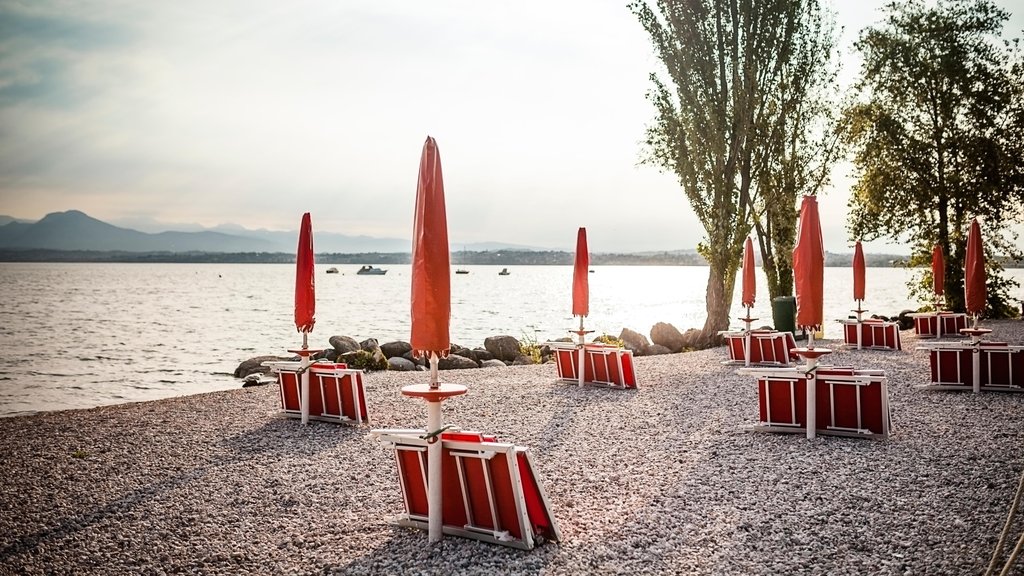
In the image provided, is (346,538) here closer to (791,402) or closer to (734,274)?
(791,402)

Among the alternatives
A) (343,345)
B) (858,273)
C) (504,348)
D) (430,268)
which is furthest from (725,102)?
(430,268)

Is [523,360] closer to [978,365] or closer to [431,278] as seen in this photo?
[978,365]

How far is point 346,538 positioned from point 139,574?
1.51 m

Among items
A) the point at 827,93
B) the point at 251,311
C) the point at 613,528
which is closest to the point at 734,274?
the point at 827,93

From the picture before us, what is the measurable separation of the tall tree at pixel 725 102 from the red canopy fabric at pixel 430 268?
17.8 m

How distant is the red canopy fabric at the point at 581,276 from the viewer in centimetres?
1309

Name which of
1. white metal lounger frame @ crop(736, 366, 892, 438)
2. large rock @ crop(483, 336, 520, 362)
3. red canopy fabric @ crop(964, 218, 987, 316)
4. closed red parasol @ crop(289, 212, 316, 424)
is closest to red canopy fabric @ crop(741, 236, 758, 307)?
red canopy fabric @ crop(964, 218, 987, 316)

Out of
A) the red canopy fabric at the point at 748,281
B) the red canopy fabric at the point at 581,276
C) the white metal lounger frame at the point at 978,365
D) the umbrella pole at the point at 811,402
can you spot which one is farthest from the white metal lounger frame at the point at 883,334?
the umbrella pole at the point at 811,402

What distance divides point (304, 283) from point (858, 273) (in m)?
15.8

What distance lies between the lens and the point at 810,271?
8.68m

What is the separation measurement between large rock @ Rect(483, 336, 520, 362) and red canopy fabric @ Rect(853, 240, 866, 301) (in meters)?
10.3

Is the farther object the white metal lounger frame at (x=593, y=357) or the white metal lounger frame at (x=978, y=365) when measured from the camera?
the white metal lounger frame at (x=593, y=357)

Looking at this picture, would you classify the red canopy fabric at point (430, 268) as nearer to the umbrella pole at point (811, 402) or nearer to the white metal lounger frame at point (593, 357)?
the umbrella pole at point (811, 402)

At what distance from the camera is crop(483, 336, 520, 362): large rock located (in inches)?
903
